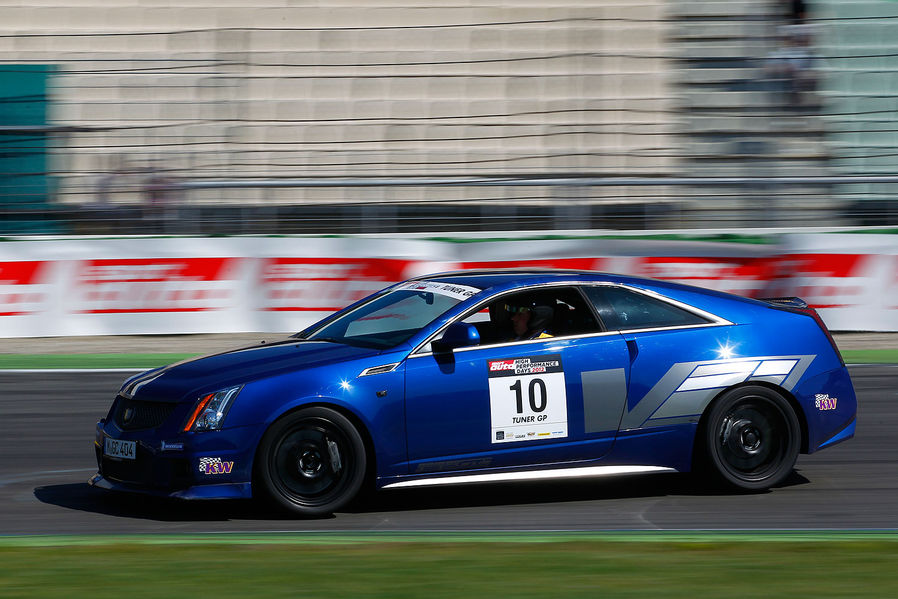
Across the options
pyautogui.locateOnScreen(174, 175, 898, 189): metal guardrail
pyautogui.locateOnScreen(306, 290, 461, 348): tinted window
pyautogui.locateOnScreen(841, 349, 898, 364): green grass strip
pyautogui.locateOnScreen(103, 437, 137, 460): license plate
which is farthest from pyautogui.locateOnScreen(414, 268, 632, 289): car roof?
pyautogui.locateOnScreen(174, 175, 898, 189): metal guardrail

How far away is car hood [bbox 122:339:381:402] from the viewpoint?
233 inches

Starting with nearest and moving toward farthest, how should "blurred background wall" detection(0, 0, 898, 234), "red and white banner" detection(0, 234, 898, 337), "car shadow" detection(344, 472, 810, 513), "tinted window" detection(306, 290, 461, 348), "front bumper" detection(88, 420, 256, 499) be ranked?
1. "front bumper" detection(88, 420, 256, 499)
2. "tinted window" detection(306, 290, 461, 348)
3. "car shadow" detection(344, 472, 810, 513)
4. "red and white banner" detection(0, 234, 898, 337)
5. "blurred background wall" detection(0, 0, 898, 234)

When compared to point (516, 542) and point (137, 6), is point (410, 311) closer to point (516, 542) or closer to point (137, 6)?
point (516, 542)

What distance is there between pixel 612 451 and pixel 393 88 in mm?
11815

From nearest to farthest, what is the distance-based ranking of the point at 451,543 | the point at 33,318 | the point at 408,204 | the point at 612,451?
the point at 451,543, the point at 612,451, the point at 33,318, the point at 408,204

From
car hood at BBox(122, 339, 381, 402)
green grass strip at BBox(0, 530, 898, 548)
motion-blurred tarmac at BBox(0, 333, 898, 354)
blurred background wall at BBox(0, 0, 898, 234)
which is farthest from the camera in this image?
blurred background wall at BBox(0, 0, 898, 234)

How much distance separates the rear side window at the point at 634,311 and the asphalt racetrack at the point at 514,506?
3.20 feet

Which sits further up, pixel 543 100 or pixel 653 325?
pixel 543 100

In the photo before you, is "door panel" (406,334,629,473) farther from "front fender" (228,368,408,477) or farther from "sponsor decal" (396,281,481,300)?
"sponsor decal" (396,281,481,300)

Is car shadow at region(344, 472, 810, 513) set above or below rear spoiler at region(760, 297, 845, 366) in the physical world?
below

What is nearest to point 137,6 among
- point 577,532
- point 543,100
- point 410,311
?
point 543,100

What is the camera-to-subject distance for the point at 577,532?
19.0ft

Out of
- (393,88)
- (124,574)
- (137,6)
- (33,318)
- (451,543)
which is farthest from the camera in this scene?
(137,6)

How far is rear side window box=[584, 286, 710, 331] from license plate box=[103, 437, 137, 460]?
101 inches
